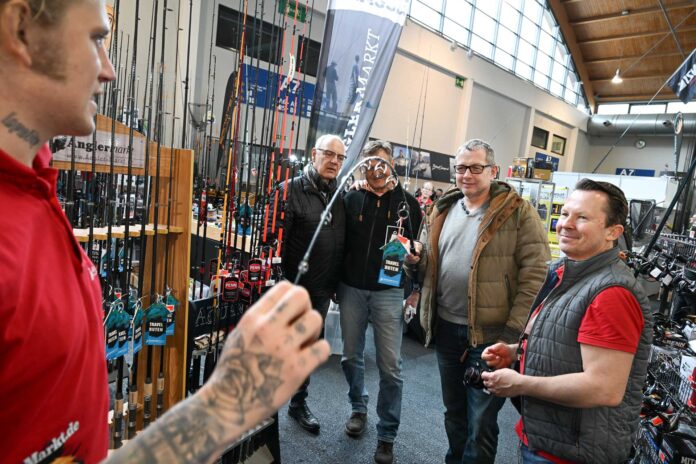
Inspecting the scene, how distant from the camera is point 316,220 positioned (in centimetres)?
Result: 231

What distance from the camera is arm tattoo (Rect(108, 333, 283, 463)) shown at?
0.50 m

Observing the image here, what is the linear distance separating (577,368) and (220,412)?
1.11 m

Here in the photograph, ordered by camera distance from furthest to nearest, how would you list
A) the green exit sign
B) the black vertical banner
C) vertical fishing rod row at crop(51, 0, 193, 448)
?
the black vertical banner → the green exit sign → vertical fishing rod row at crop(51, 0, 193, 448)

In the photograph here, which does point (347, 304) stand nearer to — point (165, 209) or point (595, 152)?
point (165, 209)

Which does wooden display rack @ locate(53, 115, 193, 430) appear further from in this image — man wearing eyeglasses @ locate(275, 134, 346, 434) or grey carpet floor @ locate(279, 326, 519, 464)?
grey carpet floor @ locate(279, 326, 519, 464)

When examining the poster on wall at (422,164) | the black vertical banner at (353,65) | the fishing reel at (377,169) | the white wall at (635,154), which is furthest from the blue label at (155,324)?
the white wall at (635,154)

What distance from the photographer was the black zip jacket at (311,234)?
2295mm

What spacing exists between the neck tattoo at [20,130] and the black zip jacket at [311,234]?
1641 millimetres

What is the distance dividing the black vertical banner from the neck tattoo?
8.89 ft

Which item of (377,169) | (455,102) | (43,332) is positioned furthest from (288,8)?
(455,102)

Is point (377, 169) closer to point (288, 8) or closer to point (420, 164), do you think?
point (288, 8)

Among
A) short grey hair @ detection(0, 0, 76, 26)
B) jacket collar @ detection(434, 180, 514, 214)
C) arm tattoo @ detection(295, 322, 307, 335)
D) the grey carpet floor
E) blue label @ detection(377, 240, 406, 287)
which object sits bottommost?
the grey carpet floor

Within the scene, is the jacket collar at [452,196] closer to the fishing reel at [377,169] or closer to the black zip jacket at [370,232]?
the black zip jacket at [370,232]

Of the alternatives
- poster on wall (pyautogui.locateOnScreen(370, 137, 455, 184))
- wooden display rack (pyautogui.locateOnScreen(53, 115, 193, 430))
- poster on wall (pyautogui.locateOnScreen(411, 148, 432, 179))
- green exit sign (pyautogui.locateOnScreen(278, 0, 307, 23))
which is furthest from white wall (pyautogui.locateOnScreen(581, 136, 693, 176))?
wooden display rack (pyautogui.locateOnScreen(53, 115, 193, 430))
